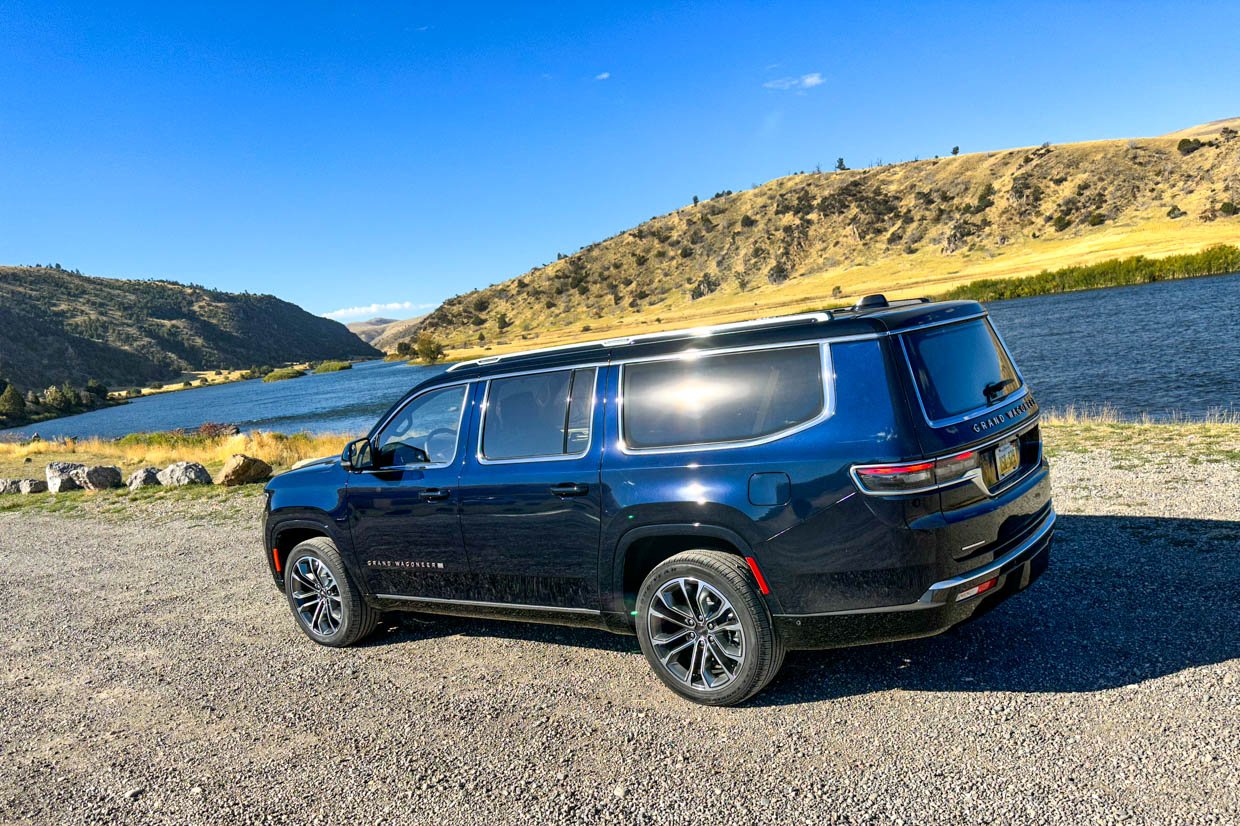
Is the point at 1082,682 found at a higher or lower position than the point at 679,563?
lower

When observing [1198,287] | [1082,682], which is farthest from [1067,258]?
[1082,682]

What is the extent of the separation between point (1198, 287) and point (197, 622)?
52.1 meters

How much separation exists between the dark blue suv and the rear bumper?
11 millimetres

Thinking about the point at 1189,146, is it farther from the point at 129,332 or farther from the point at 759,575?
the point at 129,332

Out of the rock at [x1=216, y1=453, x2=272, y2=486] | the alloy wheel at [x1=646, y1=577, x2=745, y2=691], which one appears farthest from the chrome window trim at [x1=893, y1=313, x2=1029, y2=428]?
the rock at [x1=216, y1=453, x2=272, y2=486]

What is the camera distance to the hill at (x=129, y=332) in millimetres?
110000

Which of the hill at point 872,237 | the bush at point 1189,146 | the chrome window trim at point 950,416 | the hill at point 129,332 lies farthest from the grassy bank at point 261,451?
the hill at point 129,332

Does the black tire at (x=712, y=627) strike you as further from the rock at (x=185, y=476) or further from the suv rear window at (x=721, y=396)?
the rock at (x=185, y=476)

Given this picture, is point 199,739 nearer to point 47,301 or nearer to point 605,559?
point 605,559

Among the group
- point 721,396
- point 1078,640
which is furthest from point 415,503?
point 1078,640

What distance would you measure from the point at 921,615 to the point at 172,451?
1048 inches

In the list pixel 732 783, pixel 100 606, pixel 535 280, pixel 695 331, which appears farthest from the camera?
pixel 535 280

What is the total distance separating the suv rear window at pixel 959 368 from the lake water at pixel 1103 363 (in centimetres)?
1507

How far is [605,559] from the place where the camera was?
14.6 ft
